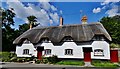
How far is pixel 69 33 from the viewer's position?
2641 centimetres

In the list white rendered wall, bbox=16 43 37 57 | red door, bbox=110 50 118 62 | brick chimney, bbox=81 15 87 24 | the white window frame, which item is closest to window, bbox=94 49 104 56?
red door, bbox=110 50 118 62

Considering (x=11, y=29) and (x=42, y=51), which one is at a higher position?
(x=11, y=29)

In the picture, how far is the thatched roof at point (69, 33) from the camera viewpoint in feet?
81.6

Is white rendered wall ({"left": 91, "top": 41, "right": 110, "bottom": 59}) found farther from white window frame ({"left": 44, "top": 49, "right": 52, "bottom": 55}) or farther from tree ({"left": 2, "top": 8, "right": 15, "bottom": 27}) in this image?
tree ({"left": 2, "top": 8, "right": 15, "bottom": 27})

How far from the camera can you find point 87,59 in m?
23.6

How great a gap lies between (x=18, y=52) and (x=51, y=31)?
22.9 feet

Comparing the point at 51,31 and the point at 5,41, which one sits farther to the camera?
the point at 5,41

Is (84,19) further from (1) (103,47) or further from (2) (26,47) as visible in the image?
(2) (26,47)

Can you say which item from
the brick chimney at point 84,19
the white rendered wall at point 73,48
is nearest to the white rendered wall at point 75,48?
the white rendered wall at point 73,48

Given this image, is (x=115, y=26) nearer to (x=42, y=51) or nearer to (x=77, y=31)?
(x=77, y=31)

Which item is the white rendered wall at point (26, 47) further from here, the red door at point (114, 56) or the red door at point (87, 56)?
the red door at point (114, 56)

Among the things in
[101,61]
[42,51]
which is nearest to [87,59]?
[101,61]

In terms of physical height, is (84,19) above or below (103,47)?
above

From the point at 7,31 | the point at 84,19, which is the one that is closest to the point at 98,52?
the point at 84,19
